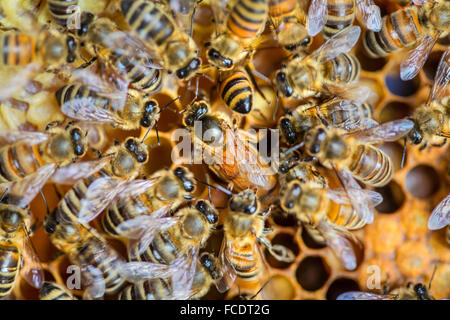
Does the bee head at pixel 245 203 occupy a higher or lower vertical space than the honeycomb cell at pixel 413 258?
higher

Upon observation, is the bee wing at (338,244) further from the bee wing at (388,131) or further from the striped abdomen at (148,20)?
the striped abdomen at (148,20)

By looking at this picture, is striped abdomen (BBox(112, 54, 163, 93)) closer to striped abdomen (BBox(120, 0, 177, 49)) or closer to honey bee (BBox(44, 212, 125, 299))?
striped abdomen (BBox(120, 0, 177, 49))

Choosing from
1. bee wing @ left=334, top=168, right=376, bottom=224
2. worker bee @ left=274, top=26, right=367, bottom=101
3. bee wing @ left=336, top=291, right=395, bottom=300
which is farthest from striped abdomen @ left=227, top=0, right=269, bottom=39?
bee wing @ left=336, top=291, right=395, bottom=300

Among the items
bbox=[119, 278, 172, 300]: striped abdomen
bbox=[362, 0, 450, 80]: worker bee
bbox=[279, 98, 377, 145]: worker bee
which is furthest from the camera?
bbox=[362, 0, 450, 80]: worker bee

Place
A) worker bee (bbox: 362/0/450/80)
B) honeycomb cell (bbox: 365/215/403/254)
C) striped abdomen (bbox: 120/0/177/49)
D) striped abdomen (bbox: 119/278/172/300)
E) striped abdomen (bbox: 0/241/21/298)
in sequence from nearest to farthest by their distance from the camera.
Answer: striped abdomen (bbox: 120/0/177/49)
striped abdomen (bbox: 0/241/21/298)
striped abdomen (bbox: 119/278/172/300)
worker bee (bbox: 362/0/450/80)
honeycomb cell (bbox: 365/215/403/254)

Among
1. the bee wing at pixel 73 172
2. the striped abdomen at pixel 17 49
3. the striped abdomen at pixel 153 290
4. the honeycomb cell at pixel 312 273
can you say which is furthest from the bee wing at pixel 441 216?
the striped abdomen at pixel 17 49

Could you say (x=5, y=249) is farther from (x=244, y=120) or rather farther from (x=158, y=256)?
(x=244, y=120)
